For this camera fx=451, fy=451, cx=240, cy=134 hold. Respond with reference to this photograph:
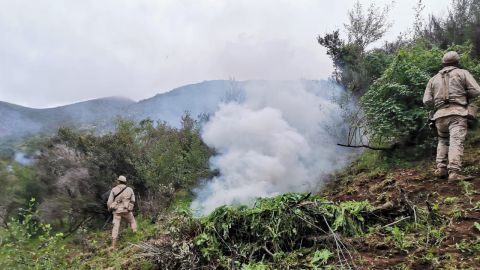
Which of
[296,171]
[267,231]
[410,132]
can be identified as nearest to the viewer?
[267,231]

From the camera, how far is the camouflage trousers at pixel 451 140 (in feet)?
19.4

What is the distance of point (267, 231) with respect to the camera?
14.5 ft

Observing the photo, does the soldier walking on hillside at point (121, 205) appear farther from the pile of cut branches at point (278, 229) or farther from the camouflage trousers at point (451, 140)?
the camouflage trousers at point (451, 140)

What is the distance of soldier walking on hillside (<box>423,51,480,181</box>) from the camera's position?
597cm

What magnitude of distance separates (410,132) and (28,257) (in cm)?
635

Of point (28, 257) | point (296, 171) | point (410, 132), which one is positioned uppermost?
point (410, 132)

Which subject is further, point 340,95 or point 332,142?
point 340,95

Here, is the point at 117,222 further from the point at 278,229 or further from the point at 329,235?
the point at 329,235

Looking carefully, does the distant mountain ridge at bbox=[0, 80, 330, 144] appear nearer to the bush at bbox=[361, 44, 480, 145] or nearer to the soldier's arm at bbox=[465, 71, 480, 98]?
the bush at bbox=[361, 44, 480, 145]

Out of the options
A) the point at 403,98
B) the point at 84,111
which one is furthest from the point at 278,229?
the point at 84,111

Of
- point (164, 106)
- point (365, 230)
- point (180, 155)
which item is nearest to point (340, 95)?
point (180, 155)

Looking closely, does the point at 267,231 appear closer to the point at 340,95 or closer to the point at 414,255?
the point at 414,255

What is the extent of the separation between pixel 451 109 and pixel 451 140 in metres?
0.44

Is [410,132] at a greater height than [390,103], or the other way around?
[390,103]
